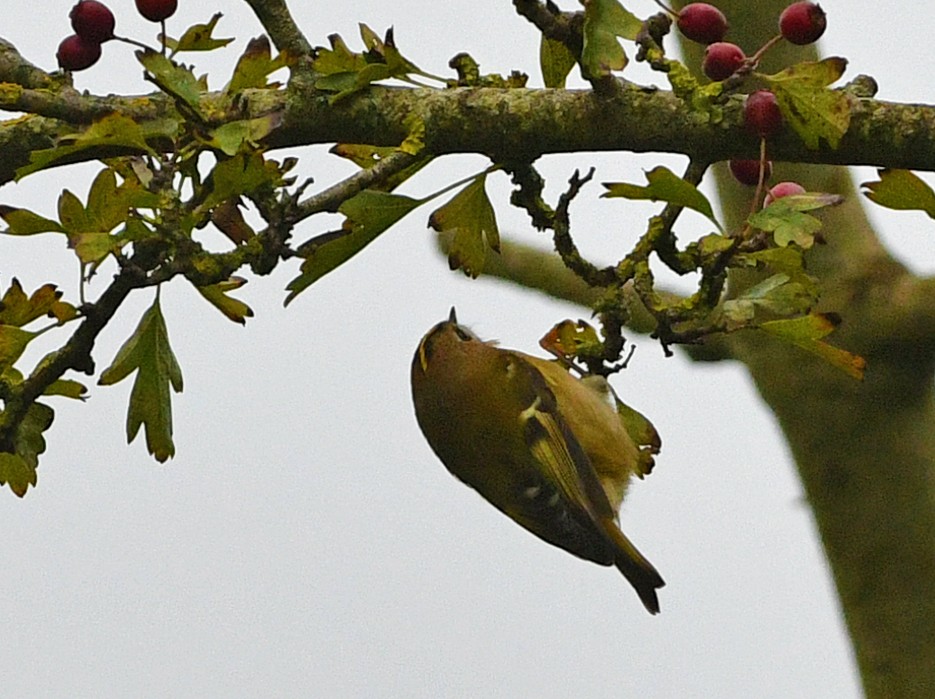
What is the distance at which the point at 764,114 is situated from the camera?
7.07 feet

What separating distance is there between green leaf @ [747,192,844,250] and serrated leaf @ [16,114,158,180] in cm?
81

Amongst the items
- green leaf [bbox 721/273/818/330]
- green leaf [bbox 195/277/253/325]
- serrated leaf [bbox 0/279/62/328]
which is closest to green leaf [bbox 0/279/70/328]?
serrated leaf [bbox 0/279/62/328]

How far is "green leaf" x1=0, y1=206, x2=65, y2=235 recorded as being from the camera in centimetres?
221

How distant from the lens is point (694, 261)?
2.32 meters

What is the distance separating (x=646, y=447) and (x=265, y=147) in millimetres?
840

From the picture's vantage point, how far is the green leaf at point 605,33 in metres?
2.10

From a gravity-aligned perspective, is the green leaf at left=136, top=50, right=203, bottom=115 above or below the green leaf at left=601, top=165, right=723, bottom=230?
above

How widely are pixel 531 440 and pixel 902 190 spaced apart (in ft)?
5.22

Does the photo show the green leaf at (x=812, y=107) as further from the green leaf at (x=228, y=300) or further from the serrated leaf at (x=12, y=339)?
the serrated leaf at (x=12, y=339)

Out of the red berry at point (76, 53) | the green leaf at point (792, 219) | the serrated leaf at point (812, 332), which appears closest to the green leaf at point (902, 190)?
the green leaf at point (792, 219)

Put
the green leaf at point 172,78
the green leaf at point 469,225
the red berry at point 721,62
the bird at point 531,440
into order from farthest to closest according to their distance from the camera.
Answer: the bird at point 531,440 → the green leaf at point 469,225 → the red berry at point 721,62 → the green leaf at point 172,78

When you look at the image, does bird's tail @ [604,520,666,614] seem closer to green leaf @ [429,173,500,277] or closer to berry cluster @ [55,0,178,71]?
green leaf @ [429,173,500,277]

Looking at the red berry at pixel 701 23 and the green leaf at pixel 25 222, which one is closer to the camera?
the green leaf at pixel 25 222

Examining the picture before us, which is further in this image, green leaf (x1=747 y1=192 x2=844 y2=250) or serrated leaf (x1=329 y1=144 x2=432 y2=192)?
serrated leaf (x1=329 y1=144 x2=432 y2=192)
